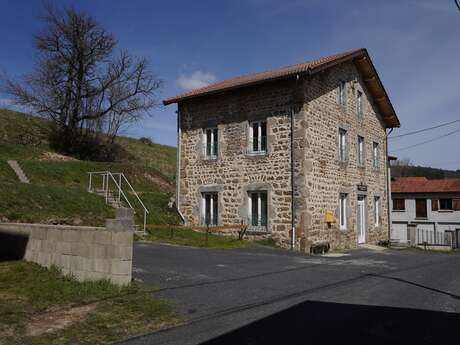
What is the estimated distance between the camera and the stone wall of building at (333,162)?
15664 mm

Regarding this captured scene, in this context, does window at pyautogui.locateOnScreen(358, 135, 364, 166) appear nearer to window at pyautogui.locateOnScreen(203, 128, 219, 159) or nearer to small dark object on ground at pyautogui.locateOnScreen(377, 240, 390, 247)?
small dark object on ground at pyautogui.locateOnScreen(377, 240, 390, 247)

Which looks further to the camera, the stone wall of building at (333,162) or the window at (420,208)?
the window at (420,208)

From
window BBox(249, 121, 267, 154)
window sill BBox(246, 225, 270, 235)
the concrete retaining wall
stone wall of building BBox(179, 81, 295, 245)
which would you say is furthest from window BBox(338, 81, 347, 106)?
the concrete retaining wall

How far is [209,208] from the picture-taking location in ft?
60.7

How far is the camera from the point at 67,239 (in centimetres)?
844

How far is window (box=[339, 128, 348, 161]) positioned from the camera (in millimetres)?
18452

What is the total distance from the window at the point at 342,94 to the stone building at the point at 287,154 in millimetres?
48

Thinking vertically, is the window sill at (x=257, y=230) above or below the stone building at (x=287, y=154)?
below

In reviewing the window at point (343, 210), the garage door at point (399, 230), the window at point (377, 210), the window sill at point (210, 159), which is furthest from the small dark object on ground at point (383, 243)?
the garage door at point (399, 230)

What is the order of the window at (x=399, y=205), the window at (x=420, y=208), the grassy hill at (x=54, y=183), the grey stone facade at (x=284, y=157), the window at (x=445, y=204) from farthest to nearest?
the window at (x=399, y=205) < the window at (x=420, y=208) < the window at (x=445, y=204) < the grey stone facade at (x=284, y=157) < the grassy hill at (x=54, y=183)

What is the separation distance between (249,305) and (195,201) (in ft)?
40.5

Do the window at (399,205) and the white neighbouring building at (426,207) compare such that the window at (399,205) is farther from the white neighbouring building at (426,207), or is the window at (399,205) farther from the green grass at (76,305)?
the green grass at (76,305)

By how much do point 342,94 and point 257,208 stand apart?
6316 millimetres

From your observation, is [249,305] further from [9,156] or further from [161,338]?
[9,156]
